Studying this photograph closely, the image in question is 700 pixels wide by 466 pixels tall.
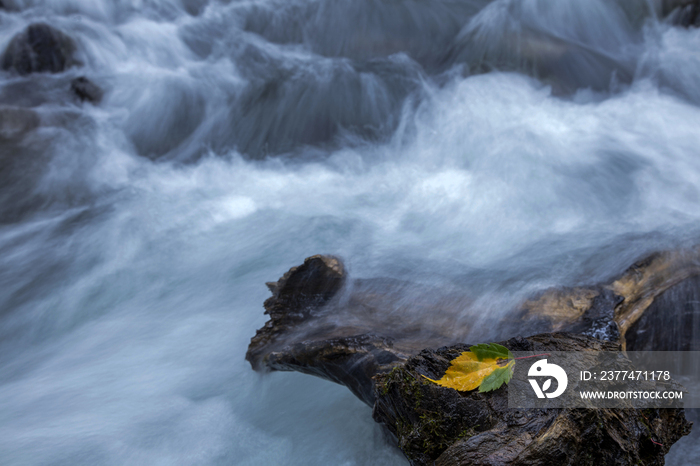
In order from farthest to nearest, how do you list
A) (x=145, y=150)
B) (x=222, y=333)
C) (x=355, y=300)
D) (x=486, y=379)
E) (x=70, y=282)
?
(x=145, y=150) → (x=70, y=282) → (x=222, y=333) → (x=355, y=300) → (x=486, y=379)

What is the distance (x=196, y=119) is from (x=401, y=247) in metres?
4.75

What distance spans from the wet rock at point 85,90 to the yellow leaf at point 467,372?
8.07 m

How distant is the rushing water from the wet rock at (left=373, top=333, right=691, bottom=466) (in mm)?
878

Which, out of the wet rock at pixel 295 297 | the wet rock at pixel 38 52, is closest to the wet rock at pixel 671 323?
the wet rock at pixel 295 297

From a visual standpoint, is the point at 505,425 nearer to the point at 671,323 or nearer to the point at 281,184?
the point at 671,323

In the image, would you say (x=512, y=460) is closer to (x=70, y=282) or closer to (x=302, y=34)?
(x=70, y=282)

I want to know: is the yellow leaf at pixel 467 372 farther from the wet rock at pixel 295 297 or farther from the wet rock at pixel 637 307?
the wet rock at pixel 295 297

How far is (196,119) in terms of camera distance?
7.79 metres

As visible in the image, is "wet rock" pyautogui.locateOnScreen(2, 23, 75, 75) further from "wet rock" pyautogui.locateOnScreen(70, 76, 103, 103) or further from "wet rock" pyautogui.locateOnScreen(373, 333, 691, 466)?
"wet rock" pyautogui.locateOnScreen(373, 333, 691, 466)

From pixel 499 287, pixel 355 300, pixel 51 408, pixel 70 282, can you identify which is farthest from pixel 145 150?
pixel 499 287

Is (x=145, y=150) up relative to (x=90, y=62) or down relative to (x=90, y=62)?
down

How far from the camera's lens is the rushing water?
3529 mm

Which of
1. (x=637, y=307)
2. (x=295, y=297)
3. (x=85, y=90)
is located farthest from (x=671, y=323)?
(x=85, y=90)

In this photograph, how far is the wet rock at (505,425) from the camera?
6.11 feet
